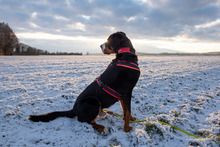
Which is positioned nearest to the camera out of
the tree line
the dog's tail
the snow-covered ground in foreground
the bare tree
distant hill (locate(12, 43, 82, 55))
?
the snow-covered ground in foreground

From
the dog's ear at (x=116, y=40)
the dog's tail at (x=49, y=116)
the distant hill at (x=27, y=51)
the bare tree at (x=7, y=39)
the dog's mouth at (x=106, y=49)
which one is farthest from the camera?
the distant hill at (x=27, y=51)

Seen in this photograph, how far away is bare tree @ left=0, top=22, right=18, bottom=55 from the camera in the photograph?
35500 millimetres

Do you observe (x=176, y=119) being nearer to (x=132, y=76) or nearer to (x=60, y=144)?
(x=132, y=76)

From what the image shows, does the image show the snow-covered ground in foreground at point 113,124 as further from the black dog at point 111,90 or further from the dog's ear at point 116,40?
the dog's ear at point 116,40

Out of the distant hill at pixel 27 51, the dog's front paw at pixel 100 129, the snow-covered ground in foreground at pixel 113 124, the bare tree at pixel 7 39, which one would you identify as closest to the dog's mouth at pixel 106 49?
the snow-covered ground in foreground at pixel 113 124

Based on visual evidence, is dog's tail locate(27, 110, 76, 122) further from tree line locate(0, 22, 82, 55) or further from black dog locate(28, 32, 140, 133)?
tree line locate(0, 22, 82, 55)

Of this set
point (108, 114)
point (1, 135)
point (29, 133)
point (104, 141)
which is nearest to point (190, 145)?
point (104, 141)

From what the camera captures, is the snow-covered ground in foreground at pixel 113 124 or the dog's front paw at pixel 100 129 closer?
the snow-covered ground in foreground at pixel 113 124

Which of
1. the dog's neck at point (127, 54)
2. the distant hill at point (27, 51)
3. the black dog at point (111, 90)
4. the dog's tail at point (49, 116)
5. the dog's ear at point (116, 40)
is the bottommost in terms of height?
the dog's tail at point (49, 116)

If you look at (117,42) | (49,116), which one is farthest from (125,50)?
(49,116)

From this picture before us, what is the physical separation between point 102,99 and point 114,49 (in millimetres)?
1109

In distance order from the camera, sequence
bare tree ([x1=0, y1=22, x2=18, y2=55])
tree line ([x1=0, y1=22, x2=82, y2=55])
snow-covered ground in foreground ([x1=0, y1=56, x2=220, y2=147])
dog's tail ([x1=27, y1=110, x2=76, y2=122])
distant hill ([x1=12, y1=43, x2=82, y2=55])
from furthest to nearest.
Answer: distant hill ([x1=12, y1=43, x2=82, y2=55])
bare tree ([x1=0, y1=22, x2=18, y2=55])
tree line ([x1=0, y1=22, x2=82, y2=55])
dog's tail ([x1=27, y1=110, x2=76, y2=122])
snow-covered ground in foreground ([x1=0, y1=56, x2=220, y2=147])

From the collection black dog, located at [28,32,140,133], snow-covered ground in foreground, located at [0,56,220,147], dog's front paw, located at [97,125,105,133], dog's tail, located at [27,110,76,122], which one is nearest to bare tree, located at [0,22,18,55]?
snow-covered ground in foreground, located at [0,56,220,147]

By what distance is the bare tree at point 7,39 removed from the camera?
116 feet
